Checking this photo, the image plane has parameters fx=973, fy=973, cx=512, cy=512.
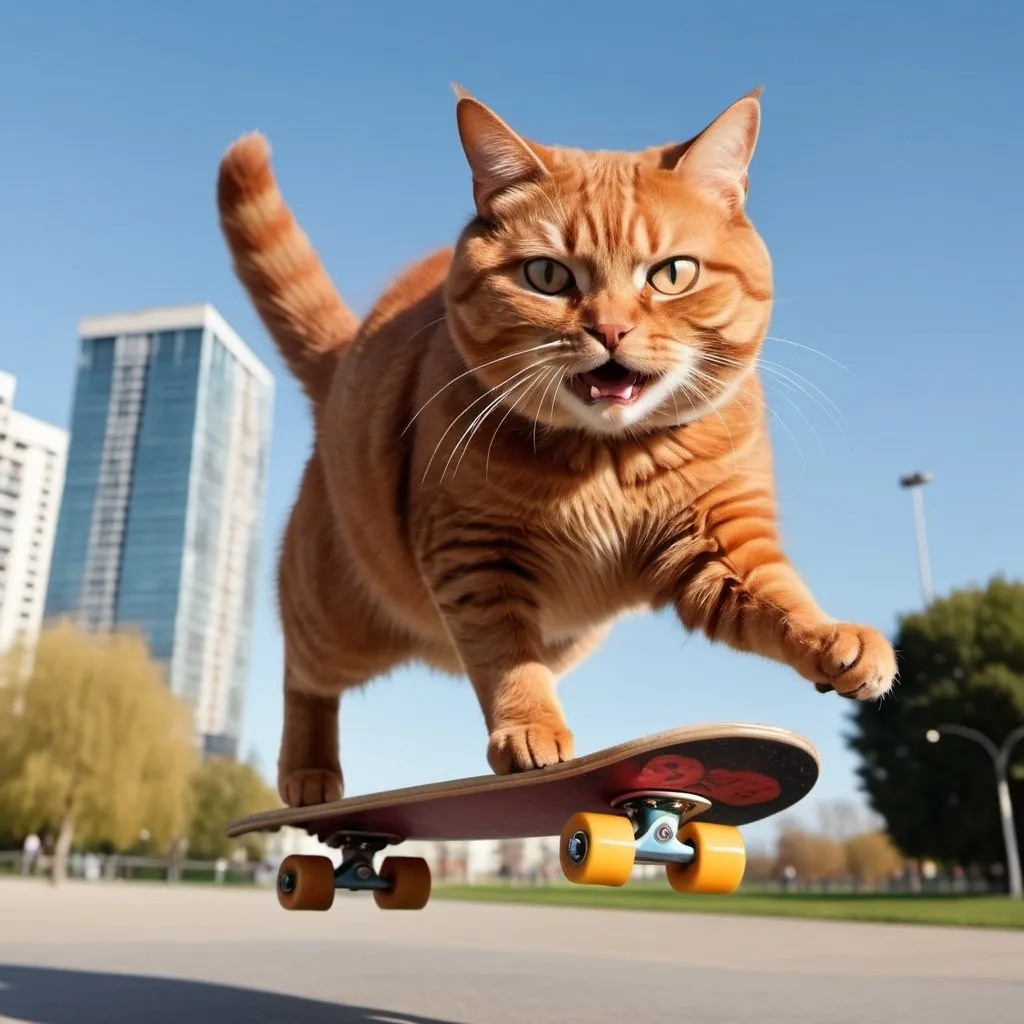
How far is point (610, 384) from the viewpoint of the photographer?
1963 millimetres

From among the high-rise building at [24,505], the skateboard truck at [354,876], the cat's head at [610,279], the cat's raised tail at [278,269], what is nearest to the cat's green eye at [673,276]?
the cat's head at [610,279]

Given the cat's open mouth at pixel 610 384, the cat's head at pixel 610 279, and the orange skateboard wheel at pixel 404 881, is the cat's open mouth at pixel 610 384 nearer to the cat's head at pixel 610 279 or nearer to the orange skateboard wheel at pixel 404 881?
the cat's head at pixel 610 279

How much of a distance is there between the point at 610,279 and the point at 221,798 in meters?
40.6

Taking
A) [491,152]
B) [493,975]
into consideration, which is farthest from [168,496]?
[491,152]

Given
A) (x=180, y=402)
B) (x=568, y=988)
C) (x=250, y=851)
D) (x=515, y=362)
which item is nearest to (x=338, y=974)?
(x=568, y=988)

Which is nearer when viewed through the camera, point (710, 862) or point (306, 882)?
point (710, 862)

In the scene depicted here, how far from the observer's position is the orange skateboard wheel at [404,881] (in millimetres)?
3191

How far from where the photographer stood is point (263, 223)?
→ 332 cm

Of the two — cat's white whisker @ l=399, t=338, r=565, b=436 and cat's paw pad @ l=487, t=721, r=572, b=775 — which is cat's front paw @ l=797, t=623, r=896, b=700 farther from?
cat's white whisker @ l=399, t=338, r=565, b=436

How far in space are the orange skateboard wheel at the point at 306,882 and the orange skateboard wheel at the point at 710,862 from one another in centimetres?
126

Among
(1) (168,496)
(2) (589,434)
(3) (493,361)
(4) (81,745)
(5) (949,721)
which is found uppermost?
(1) (168,496)

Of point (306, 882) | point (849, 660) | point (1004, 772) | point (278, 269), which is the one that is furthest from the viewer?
point (1004, 772)

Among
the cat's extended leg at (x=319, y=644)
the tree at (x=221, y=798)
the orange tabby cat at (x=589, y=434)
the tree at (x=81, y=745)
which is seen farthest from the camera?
the tree at (x=221, y=798)

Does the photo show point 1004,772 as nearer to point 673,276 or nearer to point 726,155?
point 726,155
